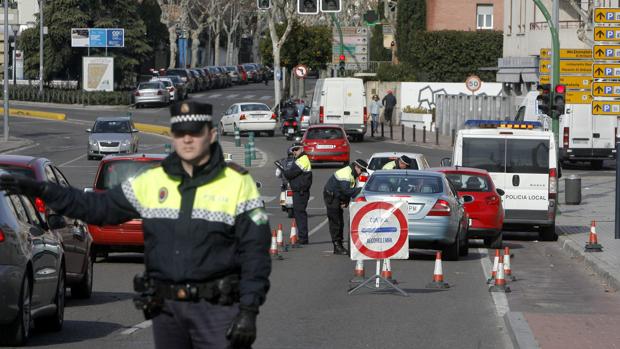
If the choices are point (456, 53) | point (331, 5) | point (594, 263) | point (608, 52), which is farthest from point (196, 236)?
point (456, 53)

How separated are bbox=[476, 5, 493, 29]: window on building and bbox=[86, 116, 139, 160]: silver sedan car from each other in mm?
38889

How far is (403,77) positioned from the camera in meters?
73.6

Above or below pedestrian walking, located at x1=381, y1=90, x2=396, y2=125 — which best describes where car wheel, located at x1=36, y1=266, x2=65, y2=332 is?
below

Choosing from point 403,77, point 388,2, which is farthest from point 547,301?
point 388,2

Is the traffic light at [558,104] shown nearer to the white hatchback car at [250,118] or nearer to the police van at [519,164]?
the police van at [519,164]

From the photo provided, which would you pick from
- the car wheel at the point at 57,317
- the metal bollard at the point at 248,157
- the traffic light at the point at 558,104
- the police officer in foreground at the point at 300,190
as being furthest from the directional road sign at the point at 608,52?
the metal bollard at the point at 248,157

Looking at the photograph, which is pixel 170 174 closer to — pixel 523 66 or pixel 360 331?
pixel 360 331

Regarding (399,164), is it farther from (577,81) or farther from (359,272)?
(359,272)

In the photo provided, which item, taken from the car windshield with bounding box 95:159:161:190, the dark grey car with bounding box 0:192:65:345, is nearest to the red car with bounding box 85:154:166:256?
the car windshield with bounding box 95:159:161:190

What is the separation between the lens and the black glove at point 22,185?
6609mm

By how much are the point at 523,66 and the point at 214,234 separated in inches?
2203

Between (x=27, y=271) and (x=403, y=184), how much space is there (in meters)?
10.8

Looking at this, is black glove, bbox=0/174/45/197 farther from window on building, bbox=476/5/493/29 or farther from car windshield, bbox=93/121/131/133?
window on building, bbox=476/5/493/29

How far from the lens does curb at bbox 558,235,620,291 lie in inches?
693
